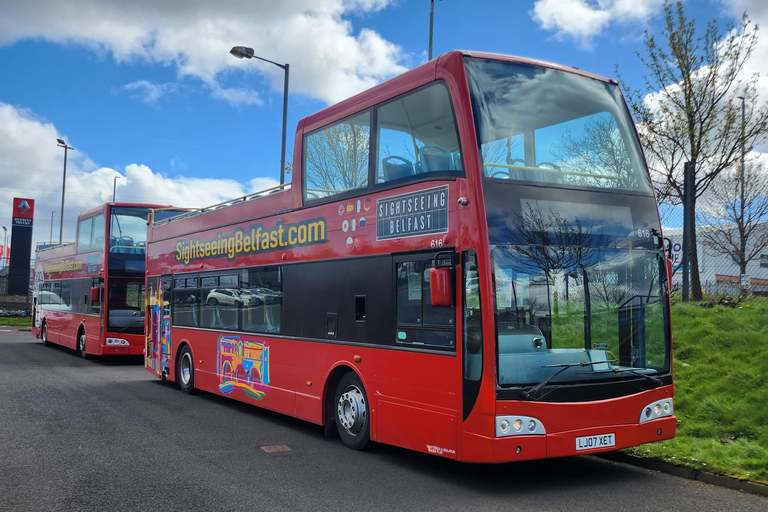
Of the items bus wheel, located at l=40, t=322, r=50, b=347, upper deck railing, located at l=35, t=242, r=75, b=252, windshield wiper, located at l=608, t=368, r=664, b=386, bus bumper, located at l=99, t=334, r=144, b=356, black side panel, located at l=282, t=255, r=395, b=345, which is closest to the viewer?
windshield wiper, located at l=608, t=368, r=664, b=386

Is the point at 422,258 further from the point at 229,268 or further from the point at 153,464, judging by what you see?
the point at 229,268

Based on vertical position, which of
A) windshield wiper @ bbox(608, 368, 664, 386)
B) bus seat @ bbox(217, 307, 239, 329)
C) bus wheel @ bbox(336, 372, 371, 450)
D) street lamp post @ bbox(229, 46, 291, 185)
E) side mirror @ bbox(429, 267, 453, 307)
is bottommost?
bus wheel @ bbox(336, 372, 371, 450)

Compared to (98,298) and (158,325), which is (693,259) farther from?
(98,298)

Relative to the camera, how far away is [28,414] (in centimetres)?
1101

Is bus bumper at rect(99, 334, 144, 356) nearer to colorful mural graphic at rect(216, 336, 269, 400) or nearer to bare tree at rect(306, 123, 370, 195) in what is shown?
colorful mural graphic at rect(216, 336, 269, 400)

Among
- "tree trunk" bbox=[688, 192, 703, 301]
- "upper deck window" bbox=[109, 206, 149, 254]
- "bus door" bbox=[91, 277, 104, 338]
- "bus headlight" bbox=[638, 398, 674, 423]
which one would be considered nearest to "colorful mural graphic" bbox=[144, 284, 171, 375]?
"upper deck window" bbox=[109, 206, 149, 254]

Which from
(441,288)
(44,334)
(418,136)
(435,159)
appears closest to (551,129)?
(435,159)

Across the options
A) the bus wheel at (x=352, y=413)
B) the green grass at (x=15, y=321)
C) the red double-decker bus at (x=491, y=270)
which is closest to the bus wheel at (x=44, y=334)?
the green grass at (x=15, y=321)

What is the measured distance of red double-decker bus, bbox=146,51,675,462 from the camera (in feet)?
22.1

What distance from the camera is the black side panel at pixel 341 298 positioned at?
8289mm

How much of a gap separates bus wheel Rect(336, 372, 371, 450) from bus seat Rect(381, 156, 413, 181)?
2.47 meters

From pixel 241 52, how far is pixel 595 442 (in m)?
16.0

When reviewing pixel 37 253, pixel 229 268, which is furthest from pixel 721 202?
pixel 37 253

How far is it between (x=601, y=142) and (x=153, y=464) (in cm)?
588
